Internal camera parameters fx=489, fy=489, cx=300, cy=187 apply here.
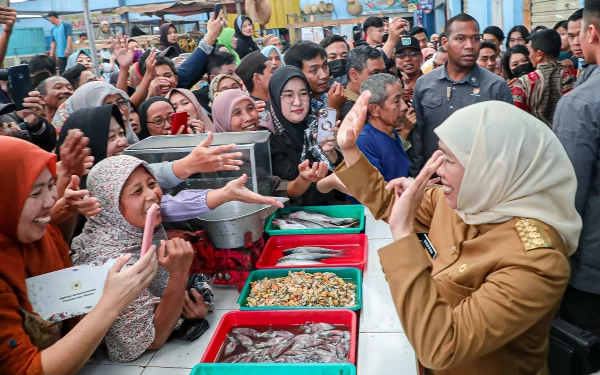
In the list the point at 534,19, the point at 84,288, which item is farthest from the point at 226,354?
the point at 534,19

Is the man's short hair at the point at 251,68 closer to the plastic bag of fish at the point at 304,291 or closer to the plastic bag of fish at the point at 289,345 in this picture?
the plastic bag of fish at the point at 304,291

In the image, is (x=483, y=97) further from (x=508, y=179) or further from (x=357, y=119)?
(x=508, y=179)

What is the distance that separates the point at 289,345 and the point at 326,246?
951 mm

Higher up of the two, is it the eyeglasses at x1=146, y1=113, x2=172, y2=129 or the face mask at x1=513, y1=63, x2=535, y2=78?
the face mask at x1=513, y1=63, x2=535, y2=78

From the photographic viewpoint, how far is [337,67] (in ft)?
18.7

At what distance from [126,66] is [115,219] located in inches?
131

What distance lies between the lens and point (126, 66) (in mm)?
4930

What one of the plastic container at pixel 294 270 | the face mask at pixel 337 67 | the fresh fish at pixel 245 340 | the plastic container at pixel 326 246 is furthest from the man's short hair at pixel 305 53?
the fresh fish at pixel 245 340

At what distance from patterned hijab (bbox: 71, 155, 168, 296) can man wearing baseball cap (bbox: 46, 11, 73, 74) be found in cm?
813

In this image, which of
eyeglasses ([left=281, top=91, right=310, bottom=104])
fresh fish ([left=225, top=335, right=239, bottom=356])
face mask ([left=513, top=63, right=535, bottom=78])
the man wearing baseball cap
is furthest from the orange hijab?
the man wearing baseball cap

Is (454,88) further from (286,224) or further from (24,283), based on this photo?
(24,283)

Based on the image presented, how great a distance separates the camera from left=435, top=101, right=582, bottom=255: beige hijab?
1361 mm

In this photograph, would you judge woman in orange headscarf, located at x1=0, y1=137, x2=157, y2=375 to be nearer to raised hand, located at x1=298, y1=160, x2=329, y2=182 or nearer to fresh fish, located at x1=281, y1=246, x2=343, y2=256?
fresh fish, located at x1=281, y1=246, x2=343, y2=256

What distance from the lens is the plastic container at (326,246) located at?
8.77 ft
